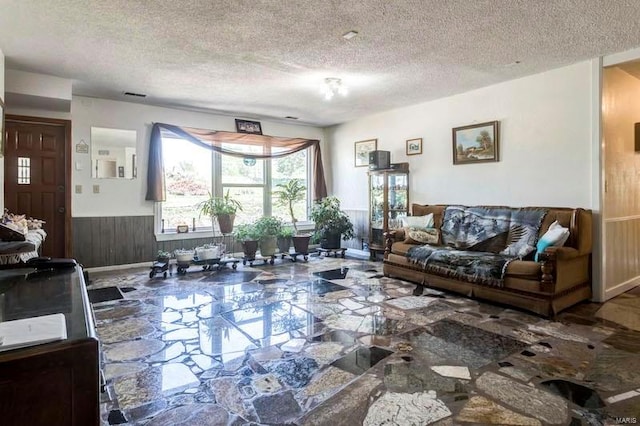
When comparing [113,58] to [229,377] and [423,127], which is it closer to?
[229,377]

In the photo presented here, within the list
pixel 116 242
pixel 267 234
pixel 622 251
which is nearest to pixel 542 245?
pixel 622 251

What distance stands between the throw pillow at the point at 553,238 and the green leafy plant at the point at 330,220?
3254 mm

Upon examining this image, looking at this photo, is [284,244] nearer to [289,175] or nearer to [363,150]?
[289,175]

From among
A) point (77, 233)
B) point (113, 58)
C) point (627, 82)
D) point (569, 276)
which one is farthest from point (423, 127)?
point (77, 233)

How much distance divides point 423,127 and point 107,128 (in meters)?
4.55

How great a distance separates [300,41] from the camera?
10.7 feet

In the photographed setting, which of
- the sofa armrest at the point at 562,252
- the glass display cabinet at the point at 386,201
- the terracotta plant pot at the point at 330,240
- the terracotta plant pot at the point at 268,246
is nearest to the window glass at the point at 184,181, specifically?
the terracotta plant pot at the point at 268,246

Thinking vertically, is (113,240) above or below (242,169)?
below

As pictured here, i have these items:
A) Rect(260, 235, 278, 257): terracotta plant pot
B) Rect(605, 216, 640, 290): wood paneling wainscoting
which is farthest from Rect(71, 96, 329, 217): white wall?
Rect(605, 216, 640, 290): wood paneling wainscoting

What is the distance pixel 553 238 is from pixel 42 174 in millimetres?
5825

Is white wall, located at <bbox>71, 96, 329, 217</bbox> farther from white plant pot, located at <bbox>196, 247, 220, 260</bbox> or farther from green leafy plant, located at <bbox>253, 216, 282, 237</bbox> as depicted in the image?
green leafy plant, located at <bbox>253, 216, 282, 237</bbox>

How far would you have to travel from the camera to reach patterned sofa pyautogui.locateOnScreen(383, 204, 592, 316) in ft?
10.6

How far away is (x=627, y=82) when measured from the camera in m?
4.08

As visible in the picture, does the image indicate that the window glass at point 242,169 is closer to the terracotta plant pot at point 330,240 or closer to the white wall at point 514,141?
the terracotta plant pot at point 330,240
